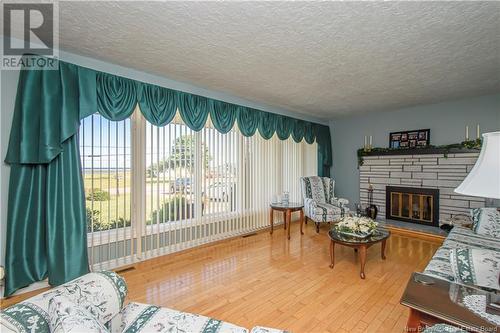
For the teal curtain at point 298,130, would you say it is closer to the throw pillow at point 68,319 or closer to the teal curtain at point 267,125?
the teal curtain at point 267,125

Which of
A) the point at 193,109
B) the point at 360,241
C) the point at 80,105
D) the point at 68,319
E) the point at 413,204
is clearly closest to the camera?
the point at 68,319

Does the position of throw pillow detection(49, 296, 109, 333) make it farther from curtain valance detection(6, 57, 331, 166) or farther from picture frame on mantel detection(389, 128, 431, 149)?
picture frame on mantel detection(389, 128, 431, 149)

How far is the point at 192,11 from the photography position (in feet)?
5.63

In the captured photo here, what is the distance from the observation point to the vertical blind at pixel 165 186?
103 inches

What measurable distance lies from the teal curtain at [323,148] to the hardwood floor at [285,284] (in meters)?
2.39

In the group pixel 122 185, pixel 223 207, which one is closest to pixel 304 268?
pixel 223 207

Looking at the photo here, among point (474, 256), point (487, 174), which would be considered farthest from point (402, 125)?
point (487, 174)

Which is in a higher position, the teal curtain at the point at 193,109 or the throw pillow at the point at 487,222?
the teal curtain at the point at 193,109

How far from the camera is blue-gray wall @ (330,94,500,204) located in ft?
12.7

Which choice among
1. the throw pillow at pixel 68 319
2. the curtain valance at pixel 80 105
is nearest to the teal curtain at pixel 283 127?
the curtain valance at pixel 80 105

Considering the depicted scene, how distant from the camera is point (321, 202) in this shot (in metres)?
4.54

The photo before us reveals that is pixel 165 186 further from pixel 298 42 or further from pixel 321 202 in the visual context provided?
pixel 321 202

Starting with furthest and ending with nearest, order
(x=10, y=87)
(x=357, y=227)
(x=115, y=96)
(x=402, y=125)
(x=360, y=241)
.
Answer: (x=402, y=125), (x=357, y=227), (x=360, y=241), (x=115, y=96), (x=10, y=87)

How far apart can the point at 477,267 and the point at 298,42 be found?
2.12m
